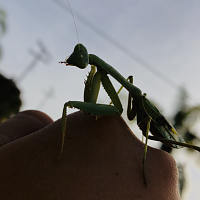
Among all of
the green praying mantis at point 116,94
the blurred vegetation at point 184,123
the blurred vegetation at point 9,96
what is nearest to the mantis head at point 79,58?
the green praying mantis at point 116,94

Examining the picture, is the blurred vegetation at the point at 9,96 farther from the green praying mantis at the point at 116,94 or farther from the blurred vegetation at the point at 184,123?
the blurred vegetation at the point at 184,123

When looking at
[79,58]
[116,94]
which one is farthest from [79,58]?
[116,94]

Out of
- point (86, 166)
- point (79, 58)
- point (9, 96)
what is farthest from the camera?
point (9, 96)

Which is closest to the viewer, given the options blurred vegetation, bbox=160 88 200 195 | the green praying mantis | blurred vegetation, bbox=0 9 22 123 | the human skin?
the human skin

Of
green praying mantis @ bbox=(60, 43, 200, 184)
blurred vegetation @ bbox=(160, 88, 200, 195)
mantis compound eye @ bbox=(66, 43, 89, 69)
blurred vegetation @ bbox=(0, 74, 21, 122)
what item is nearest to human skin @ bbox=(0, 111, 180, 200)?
green praying mantis @ bbox=(60, 43, 200, 184)

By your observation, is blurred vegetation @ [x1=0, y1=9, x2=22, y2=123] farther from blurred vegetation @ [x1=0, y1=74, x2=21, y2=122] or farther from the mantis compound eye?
the mantis compound eye

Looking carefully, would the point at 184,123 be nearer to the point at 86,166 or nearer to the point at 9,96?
the point at 9,96
